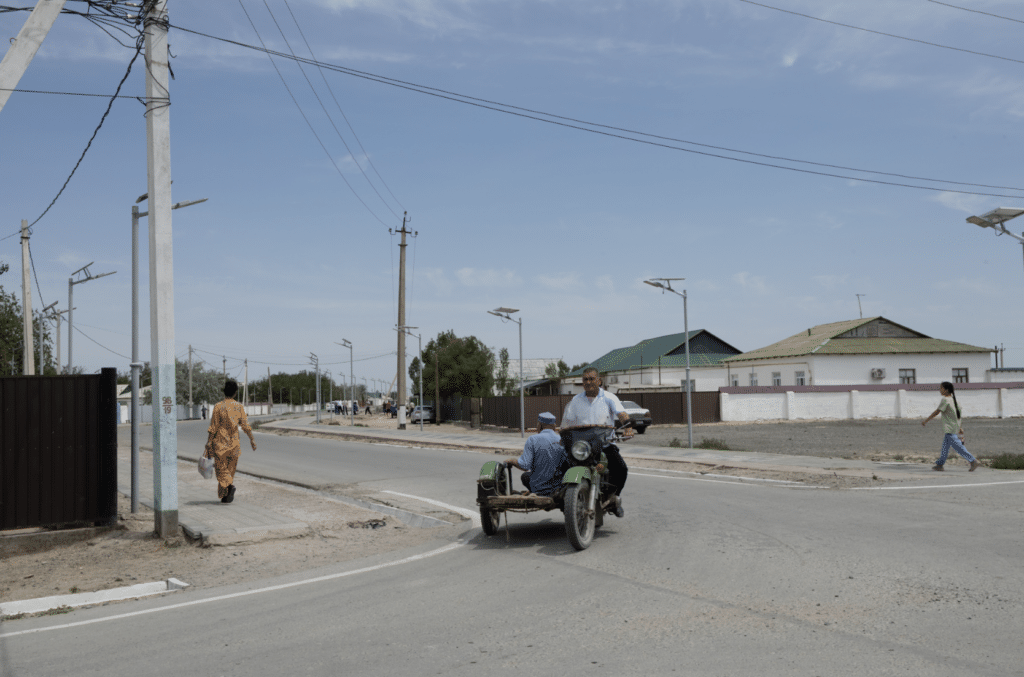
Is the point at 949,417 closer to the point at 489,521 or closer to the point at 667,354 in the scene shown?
the point at 489,521

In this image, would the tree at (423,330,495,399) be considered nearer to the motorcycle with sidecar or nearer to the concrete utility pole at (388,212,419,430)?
the concrete utility pole at (388,212,419,430)

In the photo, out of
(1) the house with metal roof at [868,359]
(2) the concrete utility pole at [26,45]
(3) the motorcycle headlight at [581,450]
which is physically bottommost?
(3) the motorcycle headlight at [581,450]

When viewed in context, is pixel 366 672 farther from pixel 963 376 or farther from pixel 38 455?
pixel 963 376

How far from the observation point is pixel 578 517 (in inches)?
319

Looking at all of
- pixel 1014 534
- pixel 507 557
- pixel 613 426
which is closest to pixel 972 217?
pixel 1014 534

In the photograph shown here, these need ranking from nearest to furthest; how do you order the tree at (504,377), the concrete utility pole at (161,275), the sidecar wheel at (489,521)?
the sidecar wheel at (489,521)
the concrete utility pole at (161,275)
the tree at (504,377)

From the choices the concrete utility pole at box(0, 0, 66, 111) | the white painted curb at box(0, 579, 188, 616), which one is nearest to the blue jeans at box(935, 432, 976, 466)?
the white painted curb at box(0, 579, 188, 616)

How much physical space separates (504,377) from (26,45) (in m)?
74.8

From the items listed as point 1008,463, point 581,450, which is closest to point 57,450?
point 581,450

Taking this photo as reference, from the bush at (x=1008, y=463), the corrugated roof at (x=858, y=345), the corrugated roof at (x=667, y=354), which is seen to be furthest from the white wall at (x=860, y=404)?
the bush at (x=1008, y=463)

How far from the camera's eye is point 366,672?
185 inches

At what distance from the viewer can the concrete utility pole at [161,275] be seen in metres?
9.20

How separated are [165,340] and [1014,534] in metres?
9.30

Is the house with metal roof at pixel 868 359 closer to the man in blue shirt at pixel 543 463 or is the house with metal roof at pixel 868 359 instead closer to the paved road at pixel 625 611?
the paved road at pixel 625 611
